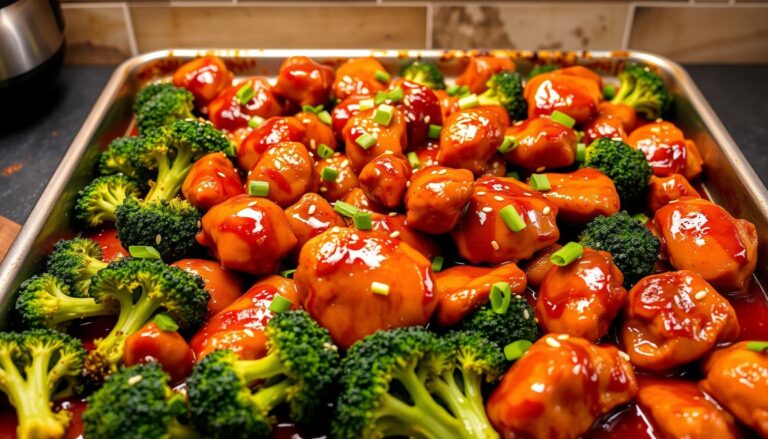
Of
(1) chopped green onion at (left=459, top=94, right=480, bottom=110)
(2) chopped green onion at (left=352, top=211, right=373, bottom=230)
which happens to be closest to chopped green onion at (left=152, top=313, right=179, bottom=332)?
(2) chopped green onion at (left=352, top=211, right=373, bottom=230)

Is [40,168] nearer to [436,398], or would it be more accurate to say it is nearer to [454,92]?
[454,92]

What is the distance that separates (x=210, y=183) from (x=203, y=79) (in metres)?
0.87

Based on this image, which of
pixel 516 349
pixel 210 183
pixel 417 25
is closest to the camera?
pixel 516 349

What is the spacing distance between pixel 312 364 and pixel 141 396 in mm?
437

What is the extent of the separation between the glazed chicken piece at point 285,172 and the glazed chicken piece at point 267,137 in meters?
0.13

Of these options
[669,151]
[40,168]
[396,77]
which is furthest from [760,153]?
[40,168]

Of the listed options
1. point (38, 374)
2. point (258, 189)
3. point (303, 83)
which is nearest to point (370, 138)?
point (258, 189)

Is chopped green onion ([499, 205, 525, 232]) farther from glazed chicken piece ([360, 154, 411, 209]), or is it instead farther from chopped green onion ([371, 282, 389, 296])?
chopped green onion ([371, 282, 389, 296])

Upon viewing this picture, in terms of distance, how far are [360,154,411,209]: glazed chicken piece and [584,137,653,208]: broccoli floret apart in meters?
0.79

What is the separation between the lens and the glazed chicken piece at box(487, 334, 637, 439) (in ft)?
5.88

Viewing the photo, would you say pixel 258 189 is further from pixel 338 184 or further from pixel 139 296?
pixel 139 296

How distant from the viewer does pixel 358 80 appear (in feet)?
10.00

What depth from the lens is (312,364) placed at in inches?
73.0

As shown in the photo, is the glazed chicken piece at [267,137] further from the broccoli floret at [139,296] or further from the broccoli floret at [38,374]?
the broccoli floret at [38,374]
